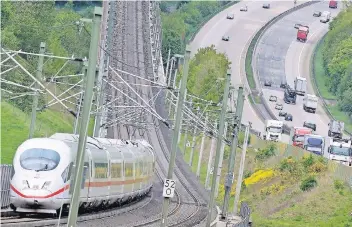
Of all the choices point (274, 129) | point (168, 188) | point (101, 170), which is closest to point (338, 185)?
point (101, 170)

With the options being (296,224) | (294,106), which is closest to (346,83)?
(294,106)

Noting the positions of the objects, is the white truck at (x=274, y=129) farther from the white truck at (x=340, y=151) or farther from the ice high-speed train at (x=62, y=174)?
the ice high-speed train at (x=62, y=174)

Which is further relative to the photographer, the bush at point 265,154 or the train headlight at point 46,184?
the bush at point 265,154

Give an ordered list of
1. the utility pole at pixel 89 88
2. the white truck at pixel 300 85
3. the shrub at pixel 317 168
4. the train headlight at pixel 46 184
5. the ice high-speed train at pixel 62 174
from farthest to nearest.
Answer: the white truck at pixel 300 85
the shrub at pixel 317 168
the train headlight at pixel 46 184
the ice high-speed train at pixel 62 174
the utility pole at pixel 89 88

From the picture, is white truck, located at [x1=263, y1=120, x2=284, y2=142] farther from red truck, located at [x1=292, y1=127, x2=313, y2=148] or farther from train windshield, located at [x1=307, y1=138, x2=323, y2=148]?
train windshield, located at [x1=307, y1=138, x2=323, y2=148]

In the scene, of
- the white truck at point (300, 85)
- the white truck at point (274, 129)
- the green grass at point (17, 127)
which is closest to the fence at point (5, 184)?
the green grass at point (17, 127)

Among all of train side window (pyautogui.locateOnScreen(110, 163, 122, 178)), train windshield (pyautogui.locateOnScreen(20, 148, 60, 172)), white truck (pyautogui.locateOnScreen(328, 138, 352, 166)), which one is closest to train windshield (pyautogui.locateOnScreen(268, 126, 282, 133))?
white truck (pyautogui.locateOnScreen(328, 138, 352, 166))

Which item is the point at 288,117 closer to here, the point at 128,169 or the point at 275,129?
the point at 275,129
